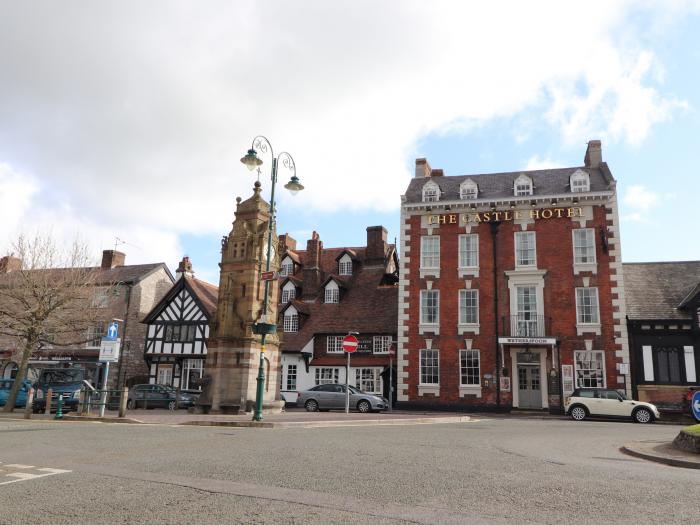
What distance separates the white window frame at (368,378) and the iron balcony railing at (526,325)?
310 inches

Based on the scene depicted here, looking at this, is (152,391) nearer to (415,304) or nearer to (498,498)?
(415,304)

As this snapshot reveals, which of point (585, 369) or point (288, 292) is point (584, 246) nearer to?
point (585, 369)

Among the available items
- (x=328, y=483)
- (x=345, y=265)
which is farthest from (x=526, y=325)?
(x=328, y=483)

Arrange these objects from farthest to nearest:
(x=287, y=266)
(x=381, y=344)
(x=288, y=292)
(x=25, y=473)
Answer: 1. (x=287, y=266)
2. (x=288, y=292)
3. (x=381, y=344)
4. (x=25, y=473)

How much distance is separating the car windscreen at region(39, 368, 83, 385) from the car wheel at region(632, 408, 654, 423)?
86.6 ft

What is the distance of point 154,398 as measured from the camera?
28.5 meters

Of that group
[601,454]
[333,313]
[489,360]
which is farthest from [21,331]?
[601,454]

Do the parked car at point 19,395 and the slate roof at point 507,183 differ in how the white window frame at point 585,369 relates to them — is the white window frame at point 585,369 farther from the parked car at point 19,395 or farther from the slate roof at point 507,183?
the parked car at point 19,395

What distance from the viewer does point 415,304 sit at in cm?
3200

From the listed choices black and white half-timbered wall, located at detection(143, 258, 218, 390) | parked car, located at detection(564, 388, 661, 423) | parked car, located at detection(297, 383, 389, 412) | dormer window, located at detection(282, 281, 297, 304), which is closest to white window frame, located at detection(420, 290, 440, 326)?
parked car, located at detection(297, 383, 389, 412)

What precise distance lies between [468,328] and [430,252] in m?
4.86

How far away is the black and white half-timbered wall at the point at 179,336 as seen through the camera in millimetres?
36875

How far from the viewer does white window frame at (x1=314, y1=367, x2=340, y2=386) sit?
111 feet

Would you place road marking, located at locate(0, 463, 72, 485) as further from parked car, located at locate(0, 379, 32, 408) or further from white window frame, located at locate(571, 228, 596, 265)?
white window frame, located at locate(571, 228, 596, 265)
